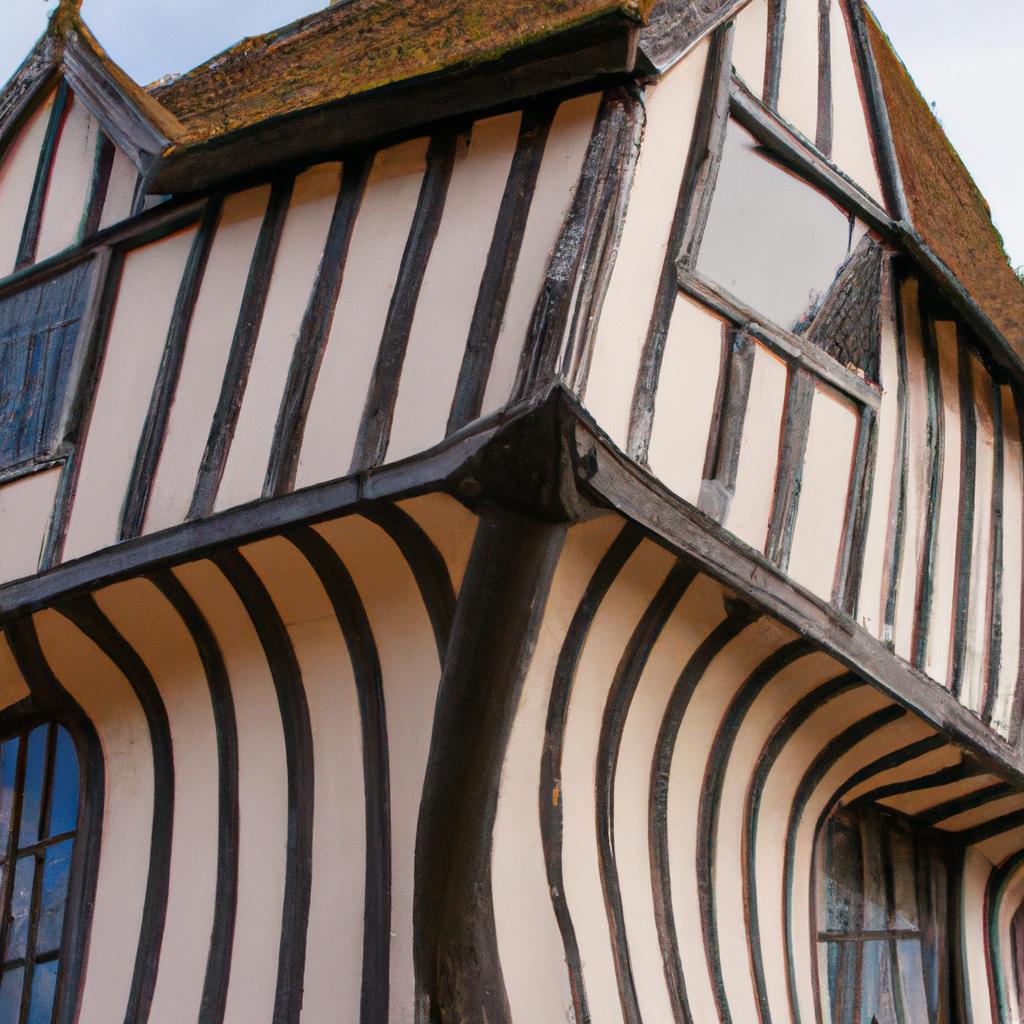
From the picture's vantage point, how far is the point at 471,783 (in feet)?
13.4

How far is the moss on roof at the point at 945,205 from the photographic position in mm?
5926

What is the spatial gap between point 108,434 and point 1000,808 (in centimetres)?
350

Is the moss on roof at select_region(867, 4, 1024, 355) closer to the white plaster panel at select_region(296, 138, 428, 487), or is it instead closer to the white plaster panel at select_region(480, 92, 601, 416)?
the white plaster panel at select_region(480, 92, 601, 416)

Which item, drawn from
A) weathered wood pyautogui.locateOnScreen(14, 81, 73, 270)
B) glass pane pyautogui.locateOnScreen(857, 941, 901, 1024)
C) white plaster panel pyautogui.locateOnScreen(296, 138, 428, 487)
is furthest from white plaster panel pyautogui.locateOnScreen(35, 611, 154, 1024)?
glass pane pyautogui.locateOnScreen(857, 941, 901, 1024)

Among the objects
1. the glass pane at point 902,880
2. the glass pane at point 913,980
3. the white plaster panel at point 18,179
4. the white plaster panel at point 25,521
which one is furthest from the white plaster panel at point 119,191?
the glass pane at point 913,980

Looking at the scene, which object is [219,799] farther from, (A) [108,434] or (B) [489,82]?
(B) [489,82]

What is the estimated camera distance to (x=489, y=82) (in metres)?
4.49

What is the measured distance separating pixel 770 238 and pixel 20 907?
3349 mm

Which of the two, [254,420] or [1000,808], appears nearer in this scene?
[254,420]

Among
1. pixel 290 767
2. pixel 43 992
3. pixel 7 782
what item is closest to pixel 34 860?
pixel 7 782

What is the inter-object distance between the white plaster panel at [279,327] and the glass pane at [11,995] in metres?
1.81

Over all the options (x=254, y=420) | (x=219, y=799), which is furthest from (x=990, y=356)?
(x=219, y=799)

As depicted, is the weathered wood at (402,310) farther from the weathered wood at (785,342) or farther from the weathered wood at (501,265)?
the weathered wood at (785,342)

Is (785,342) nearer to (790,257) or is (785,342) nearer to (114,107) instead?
(790,257)
